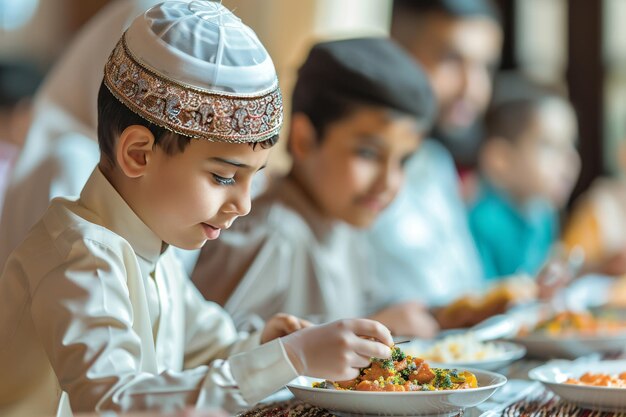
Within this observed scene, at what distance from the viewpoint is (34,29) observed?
684cm

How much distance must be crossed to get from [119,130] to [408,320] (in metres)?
0.81

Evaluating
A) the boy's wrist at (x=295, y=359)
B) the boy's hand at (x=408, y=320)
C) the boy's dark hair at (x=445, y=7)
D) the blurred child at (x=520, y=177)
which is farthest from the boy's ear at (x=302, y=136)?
the blurred child at (x=520, y=177)

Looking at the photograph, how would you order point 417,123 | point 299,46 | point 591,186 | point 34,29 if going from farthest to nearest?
point 34,29, point 591,186, point 299,46, point 417,123

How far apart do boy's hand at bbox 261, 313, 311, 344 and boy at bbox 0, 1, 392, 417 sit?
163mm

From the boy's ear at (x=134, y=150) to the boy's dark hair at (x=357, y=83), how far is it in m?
0.85

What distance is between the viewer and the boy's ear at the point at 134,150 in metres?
0.95

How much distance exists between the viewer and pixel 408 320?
64.1 inches

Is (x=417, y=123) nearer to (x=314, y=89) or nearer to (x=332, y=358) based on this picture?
(x=314, y=89)

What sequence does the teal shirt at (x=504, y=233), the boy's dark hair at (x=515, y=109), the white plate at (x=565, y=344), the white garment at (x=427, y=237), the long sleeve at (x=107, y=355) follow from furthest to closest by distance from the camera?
the boy's dark hair at (x=515, y=109) → the teal shirt at (x=504, y=233) → the white garment at (x=427, y=237) → the white plate at (x=565, y=344) → the long sleeve at (x=107, y=355)

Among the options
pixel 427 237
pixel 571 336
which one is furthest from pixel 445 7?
pixel 571 336

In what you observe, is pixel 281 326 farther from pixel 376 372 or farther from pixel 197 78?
pixel 197 78

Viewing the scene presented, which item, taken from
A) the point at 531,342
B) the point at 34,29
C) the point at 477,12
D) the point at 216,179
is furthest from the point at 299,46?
the point at 34,29

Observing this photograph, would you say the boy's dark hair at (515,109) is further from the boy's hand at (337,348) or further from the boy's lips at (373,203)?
the boy's hand at (337,348)

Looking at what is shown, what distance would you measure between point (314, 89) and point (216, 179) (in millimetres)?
865
